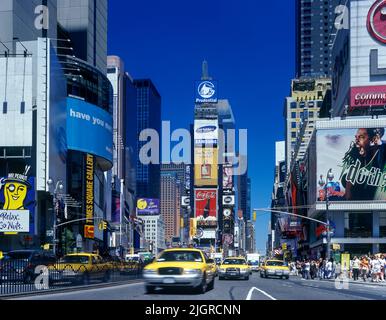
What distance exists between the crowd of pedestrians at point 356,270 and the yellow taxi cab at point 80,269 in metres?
Answer: 16.8

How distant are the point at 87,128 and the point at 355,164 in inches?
1743

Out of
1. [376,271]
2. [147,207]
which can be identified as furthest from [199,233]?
[376,271]

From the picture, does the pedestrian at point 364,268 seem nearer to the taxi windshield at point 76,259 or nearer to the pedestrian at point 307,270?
the pedestrian at point 307,270

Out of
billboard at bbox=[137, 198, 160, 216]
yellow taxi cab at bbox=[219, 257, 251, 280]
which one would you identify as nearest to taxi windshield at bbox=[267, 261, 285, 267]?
yellow taxi cab at bbox=[219, 257, 251, 280]

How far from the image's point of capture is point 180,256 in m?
19.3

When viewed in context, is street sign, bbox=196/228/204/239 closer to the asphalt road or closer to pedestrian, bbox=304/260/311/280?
pedestrian, bbox=304/260/311/280

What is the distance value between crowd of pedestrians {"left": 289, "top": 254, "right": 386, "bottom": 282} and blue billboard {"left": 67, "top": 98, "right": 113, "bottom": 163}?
55287mm

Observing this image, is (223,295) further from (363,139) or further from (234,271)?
(363,139)

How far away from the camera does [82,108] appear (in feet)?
319

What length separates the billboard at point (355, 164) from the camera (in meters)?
75.0

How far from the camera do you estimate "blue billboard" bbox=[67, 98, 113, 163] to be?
313 ft

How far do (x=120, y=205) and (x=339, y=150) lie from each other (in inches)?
3177
